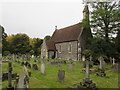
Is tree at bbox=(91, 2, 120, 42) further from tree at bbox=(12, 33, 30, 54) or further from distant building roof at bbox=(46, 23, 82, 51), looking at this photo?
tree at bbox=(12, 33, 30, 54)

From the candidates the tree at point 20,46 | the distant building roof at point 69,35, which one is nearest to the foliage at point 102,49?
the distant building roof at point 69,35

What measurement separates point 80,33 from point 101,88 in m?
18.8

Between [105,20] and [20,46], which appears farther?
[20,46]

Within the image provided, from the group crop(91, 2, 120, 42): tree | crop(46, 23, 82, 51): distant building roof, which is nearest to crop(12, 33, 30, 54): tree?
crop(46, 23, 82, 51): distant building roof

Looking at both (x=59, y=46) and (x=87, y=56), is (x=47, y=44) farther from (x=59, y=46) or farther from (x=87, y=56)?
(x=87, y=56)

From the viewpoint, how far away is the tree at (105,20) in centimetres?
1831

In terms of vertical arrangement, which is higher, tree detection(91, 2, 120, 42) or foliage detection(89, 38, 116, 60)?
tree detection(91, 2, 120, 42)

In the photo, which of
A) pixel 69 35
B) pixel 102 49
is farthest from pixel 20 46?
pixel 102 49

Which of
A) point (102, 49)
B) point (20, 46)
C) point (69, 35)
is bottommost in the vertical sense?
point (102, 49)

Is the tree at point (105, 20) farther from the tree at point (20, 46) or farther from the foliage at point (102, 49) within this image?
the tree at point (20, 46)

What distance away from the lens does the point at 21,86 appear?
4.88m

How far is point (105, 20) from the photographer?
62.1 ft

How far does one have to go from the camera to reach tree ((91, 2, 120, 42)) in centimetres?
1831

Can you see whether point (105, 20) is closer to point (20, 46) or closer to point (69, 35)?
point (69, 35)
